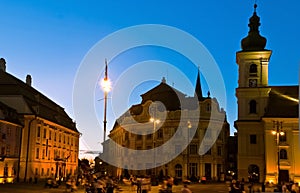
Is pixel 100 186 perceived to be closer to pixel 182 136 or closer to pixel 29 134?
pixel 29 134

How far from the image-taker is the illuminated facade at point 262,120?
66688 millimetres

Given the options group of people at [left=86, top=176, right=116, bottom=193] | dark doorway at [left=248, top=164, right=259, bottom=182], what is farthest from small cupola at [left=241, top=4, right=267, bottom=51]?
group of people at [left=86, top=176, right=116, bottom=193]

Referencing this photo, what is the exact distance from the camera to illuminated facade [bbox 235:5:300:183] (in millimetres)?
66688

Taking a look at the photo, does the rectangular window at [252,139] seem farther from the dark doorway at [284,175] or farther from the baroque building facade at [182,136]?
the baroque building facade at [182,136]

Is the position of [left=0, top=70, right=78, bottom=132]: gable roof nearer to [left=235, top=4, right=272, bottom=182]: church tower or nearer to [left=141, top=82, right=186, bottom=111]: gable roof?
[left=141, top=82, right=186, bottom=111]: gable roof

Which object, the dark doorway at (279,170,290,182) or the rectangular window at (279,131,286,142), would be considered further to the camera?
the rectangular window at (279,131,286,142)

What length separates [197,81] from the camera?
10488cm

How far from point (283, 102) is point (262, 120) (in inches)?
192

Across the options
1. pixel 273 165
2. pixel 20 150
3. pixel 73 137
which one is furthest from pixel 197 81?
pixel 20 150

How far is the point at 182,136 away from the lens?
85062 mm

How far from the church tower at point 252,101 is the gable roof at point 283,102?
1.74 meters

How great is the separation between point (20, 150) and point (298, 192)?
129 ft

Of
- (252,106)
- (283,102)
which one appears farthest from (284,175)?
(252,106)

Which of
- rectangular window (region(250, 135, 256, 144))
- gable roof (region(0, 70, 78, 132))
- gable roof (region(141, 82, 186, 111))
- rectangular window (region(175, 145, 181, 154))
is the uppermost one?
gable roof (region(141, 82, 186, 111))
